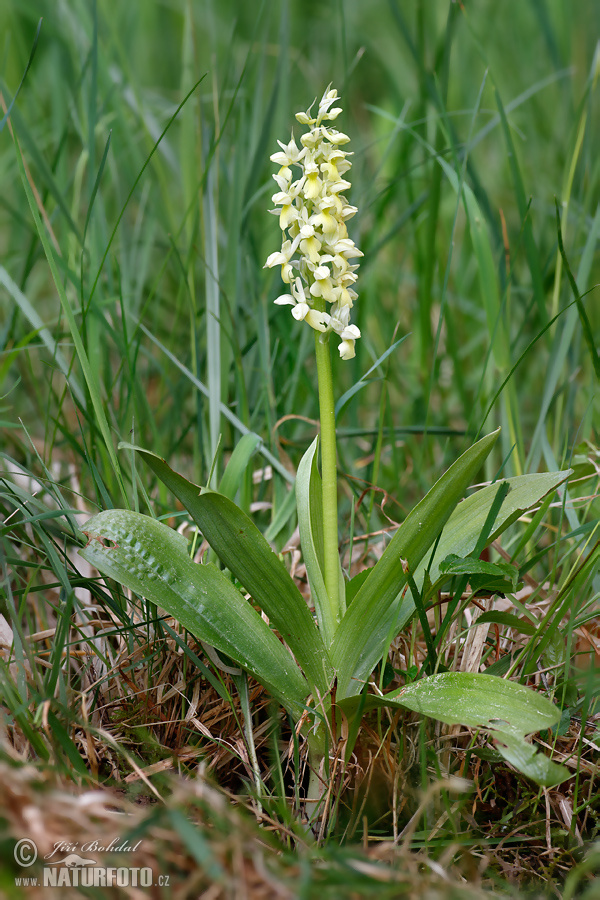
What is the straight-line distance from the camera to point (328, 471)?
4.61 feet

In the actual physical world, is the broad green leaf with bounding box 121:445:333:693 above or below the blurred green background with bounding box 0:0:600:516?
below

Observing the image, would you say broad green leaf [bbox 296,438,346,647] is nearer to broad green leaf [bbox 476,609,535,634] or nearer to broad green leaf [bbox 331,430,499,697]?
broad green leaf [bbox 331,430,499,697]

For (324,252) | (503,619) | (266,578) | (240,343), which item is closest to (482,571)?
(503,619)

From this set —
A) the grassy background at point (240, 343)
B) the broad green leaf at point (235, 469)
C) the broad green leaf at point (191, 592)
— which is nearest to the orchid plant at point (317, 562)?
the broad green leaf at point (191, 592)

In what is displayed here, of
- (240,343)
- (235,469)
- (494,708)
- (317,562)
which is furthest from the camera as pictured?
(240,343)

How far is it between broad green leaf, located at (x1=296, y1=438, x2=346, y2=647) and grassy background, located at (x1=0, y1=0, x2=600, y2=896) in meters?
0.28

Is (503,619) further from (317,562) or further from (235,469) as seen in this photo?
(235,469)

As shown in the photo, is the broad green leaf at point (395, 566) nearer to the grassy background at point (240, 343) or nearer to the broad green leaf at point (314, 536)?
the broad green leaf at point (314, 536)

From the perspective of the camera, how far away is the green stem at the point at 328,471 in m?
1.39

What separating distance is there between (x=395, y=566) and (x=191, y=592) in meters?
0.41

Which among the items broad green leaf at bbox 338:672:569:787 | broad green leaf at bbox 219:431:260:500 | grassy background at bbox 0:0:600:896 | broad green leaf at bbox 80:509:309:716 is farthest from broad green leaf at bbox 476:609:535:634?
broad green leaf at bbox 219:431:260:500

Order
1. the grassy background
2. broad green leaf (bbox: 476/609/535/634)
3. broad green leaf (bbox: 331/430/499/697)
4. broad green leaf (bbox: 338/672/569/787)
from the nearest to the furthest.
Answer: broad green leaf (bbox: 338/672/569/787)
broad green leaf (bbox: 331/430/499/697)
broad green leaf (bbox: 476/609/535/634)
the grassy background

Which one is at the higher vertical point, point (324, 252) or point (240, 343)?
point (324, 252)

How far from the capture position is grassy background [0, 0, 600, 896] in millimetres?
1512
